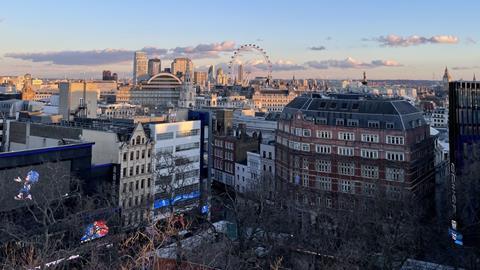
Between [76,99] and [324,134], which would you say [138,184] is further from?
[324,134]

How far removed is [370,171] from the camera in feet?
229

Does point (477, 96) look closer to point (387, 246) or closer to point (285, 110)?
point (285, 110)

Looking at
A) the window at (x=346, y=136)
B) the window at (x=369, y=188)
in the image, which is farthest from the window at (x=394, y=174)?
the window at (x=346, y=136)

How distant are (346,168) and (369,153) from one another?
12.8 feet

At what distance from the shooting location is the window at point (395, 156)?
222 ft

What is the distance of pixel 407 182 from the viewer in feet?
222

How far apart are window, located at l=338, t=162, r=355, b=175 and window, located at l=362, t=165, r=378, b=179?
59.7 inches

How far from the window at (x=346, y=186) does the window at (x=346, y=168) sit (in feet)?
4.16

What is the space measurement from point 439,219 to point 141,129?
40.8 meters

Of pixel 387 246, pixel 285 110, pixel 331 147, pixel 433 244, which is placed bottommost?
pixel 433 244

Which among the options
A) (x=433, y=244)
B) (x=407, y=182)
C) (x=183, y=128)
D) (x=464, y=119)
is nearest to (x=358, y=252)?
(x=433, y=244)

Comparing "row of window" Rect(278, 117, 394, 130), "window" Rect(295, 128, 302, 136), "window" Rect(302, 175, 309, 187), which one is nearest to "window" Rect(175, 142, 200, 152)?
"window" Rect(295, 128, 302, 136)

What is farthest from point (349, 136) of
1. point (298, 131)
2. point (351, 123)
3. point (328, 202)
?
point (328, 202)

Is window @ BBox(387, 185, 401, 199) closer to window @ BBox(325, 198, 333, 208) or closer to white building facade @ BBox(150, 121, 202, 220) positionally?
window @ BBox(325, 198, 333, 208)
